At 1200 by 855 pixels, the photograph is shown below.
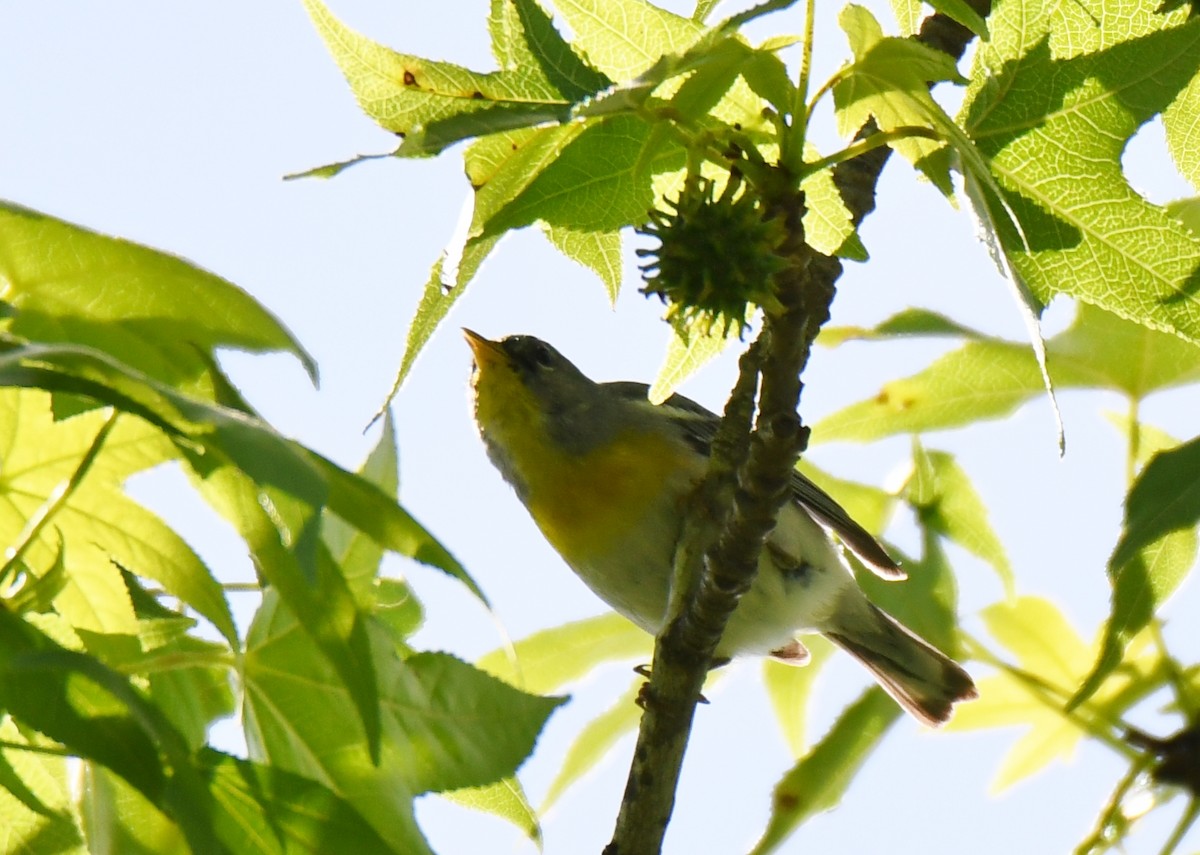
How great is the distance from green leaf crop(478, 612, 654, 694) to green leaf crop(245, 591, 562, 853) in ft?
3.28

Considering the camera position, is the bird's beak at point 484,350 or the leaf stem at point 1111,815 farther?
the bird's beak at point 484,350

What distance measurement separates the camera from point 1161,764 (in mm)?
2043

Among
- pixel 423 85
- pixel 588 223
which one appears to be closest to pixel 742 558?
pixel 588 223

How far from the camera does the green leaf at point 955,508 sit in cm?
279

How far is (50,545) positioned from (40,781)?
0.31 m

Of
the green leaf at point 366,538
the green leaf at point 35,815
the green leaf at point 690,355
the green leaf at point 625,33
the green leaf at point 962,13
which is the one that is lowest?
the green leaf at point 35,815

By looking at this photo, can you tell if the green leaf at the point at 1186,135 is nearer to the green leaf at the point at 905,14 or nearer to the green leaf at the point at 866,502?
the green leaf at the point at 905,14

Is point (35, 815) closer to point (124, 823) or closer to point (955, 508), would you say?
point (124, 823)

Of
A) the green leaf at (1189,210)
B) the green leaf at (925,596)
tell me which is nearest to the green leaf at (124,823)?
the green leaf at (925,596)

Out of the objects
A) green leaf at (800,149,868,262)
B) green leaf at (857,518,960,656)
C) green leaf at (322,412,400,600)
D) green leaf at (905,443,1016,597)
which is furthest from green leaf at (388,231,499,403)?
green leaf at (905,443,1016,597)

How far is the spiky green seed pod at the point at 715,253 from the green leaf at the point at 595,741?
145cm

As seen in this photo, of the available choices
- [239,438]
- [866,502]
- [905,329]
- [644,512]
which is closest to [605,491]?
[644,512]

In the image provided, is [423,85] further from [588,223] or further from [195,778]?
[195,778]

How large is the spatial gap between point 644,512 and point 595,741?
103 centimetres
